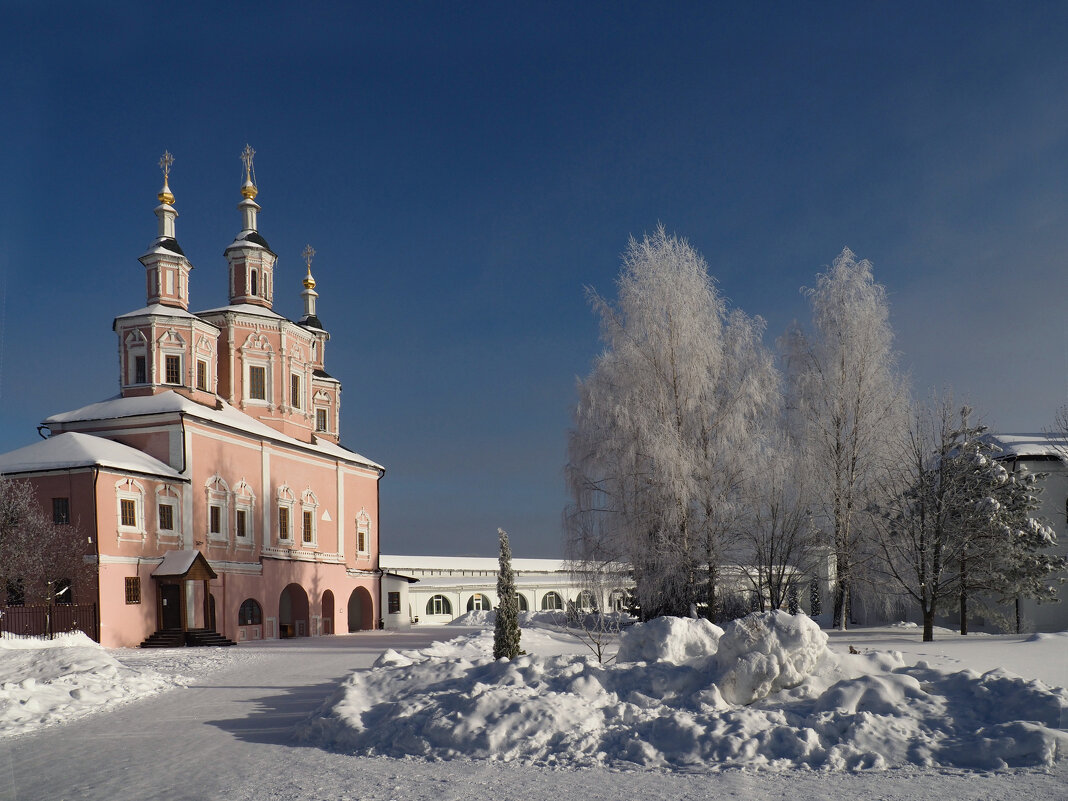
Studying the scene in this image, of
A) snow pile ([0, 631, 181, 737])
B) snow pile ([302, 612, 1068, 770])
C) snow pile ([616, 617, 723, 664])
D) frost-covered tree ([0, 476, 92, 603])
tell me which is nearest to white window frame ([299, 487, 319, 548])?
frost-covered tree ([0, 476, 92, 603])

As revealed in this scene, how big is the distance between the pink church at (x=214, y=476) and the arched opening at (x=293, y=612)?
0.24 feet

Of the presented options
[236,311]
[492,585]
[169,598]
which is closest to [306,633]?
[169,598]

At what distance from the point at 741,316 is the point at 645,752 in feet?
54.2

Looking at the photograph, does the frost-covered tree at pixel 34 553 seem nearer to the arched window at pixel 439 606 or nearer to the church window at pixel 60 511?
the church window at pixel 60 511

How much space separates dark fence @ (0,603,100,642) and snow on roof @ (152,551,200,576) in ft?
7.62

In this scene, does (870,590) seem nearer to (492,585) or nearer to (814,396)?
(814,396)

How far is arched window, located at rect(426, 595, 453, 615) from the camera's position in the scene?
157ft

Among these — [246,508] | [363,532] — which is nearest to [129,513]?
[246,508]

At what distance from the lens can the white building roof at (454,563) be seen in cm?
5016

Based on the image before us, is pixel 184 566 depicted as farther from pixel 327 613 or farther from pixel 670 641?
pixel 670 641

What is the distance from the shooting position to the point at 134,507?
989 inches

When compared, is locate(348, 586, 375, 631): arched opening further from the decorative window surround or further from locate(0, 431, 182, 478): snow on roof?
locate(0, 431, 182, 478): snow on roof

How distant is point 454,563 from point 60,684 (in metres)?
41.7

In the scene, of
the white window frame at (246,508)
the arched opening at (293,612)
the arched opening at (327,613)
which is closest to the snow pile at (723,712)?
the white window frame at (246,508)
